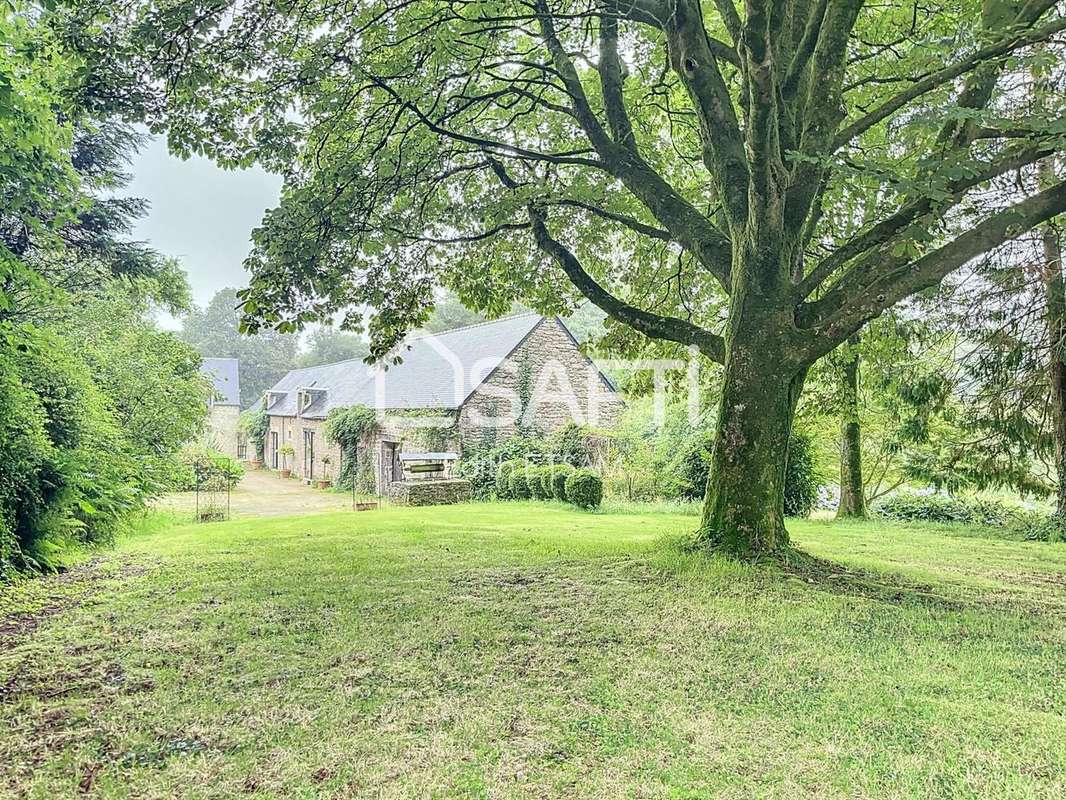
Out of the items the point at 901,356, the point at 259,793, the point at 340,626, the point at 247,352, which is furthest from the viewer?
the point at 247,352

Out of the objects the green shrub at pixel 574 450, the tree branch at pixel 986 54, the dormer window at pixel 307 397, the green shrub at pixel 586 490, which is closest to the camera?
the tree branch at pixel 986 54

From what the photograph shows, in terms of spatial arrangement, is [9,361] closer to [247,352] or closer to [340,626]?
[340,626]

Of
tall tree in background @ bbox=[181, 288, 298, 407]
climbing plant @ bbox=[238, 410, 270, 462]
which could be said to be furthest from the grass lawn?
tall tree in background @ bbox=[181, 288, 298, 407]

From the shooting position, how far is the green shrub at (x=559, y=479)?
681 inches

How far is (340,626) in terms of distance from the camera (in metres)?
4.36

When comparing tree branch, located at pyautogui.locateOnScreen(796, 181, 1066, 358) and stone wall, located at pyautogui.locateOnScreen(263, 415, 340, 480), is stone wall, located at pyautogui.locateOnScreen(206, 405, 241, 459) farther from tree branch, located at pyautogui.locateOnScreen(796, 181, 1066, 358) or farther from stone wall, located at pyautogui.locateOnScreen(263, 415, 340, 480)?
tree branch, located at pyautogui.locateOnScreen(796, 181, 1066, 358)

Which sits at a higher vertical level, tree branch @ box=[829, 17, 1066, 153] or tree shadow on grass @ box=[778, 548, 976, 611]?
tree branch @ box=[829, 17, 1066, 153]

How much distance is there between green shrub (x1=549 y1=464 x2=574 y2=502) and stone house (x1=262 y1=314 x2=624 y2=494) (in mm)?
4045

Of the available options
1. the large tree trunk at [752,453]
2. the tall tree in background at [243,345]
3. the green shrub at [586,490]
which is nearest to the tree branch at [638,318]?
the large tree trunk at [752,453]

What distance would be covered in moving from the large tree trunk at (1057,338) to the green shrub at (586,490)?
913cm

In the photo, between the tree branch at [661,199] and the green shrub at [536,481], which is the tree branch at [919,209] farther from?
the green shrub at [536,481]

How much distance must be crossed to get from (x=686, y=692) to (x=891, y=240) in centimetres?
501

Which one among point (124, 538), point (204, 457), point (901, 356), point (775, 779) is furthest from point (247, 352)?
point (775, 779)

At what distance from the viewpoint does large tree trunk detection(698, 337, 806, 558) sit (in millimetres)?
6301
